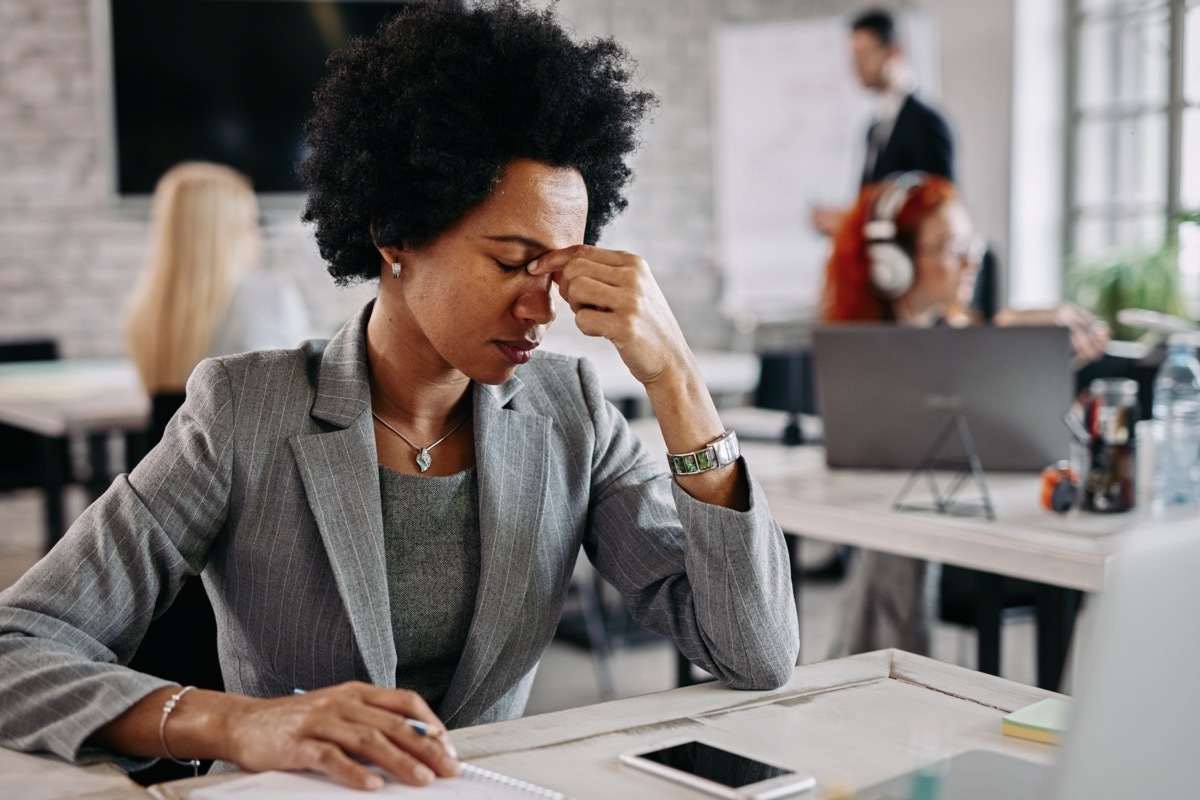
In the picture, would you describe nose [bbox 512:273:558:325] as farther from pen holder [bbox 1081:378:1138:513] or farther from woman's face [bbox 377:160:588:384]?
pen holder [bbox 1081:378:1138:513]

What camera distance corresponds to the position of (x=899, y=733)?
110cm

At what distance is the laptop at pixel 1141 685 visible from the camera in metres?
0.63

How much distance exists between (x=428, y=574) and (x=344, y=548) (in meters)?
0.11

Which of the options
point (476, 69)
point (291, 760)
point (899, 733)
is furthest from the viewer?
point (476, 69)

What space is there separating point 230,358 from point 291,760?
0.48 meters

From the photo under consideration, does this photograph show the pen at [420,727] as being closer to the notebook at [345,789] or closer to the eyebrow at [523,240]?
the notebook at [345,789]

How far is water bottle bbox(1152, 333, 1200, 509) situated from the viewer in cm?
210

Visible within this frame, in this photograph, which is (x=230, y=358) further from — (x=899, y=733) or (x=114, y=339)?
(x=114, y=339)

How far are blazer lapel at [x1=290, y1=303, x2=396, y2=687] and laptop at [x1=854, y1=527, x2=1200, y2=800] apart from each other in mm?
735

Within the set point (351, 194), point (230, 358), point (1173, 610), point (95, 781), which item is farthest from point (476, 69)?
point (1173, 610)

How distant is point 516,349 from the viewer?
131 cm

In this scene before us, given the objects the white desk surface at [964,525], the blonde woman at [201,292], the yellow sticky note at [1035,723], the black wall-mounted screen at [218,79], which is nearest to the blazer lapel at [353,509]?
the yellow sticky note at [1035,723]

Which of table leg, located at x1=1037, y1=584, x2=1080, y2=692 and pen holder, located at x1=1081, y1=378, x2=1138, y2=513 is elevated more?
pen holder, located at x1=1081, y1=378, x2=1138, y2=513

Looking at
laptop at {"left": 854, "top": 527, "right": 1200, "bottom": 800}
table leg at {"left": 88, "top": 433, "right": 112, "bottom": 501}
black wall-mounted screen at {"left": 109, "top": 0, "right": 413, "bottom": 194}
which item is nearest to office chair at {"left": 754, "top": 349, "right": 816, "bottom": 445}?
table leg at {"left": 88, "top": 433, "right": 112, "bottom": 501}
